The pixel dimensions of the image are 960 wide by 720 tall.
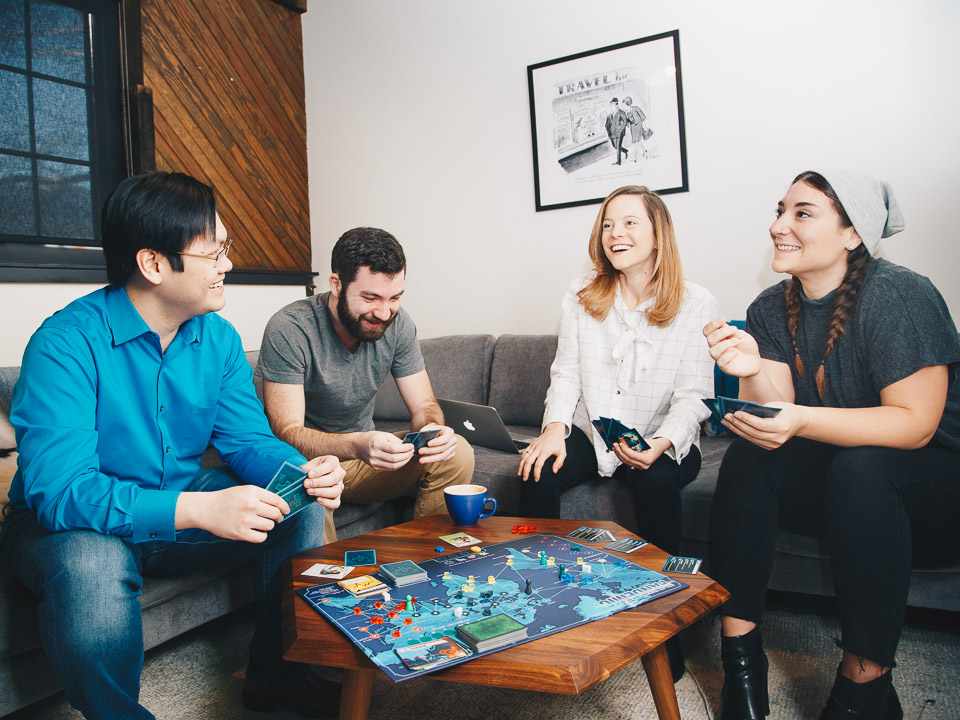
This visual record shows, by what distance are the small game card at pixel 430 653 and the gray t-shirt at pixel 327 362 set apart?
1.06m

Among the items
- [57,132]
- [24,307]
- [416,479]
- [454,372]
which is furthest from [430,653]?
[57,132]

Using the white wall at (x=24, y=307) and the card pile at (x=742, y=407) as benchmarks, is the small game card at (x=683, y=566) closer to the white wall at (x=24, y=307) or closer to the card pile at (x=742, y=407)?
the card pile at (x=742, y=407)

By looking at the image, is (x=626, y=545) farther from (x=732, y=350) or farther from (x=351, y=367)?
(x=351, y=367)

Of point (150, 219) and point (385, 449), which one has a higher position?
point (150, 219)

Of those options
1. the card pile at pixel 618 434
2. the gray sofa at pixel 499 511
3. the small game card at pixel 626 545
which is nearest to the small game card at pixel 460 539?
the small game card at pixel 626 545

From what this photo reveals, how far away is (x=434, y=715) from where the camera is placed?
148cm

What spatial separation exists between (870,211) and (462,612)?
4.04 feet

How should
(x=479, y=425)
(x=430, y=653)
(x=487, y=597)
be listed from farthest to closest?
(x=479, y=425)
(x=487, y=597)
(x=430, y=653)

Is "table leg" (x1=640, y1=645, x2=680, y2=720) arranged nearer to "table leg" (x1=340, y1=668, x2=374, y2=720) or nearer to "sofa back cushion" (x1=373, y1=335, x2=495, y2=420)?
"table leg" (x1=340, y1=668, x2=374, y2=720)

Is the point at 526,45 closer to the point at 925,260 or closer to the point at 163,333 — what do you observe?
the point at 925,260

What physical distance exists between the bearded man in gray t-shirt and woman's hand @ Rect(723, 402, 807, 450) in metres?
0.66

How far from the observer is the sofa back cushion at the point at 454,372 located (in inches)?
112

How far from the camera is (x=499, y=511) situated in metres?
2.13

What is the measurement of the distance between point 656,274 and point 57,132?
7.87 ft
